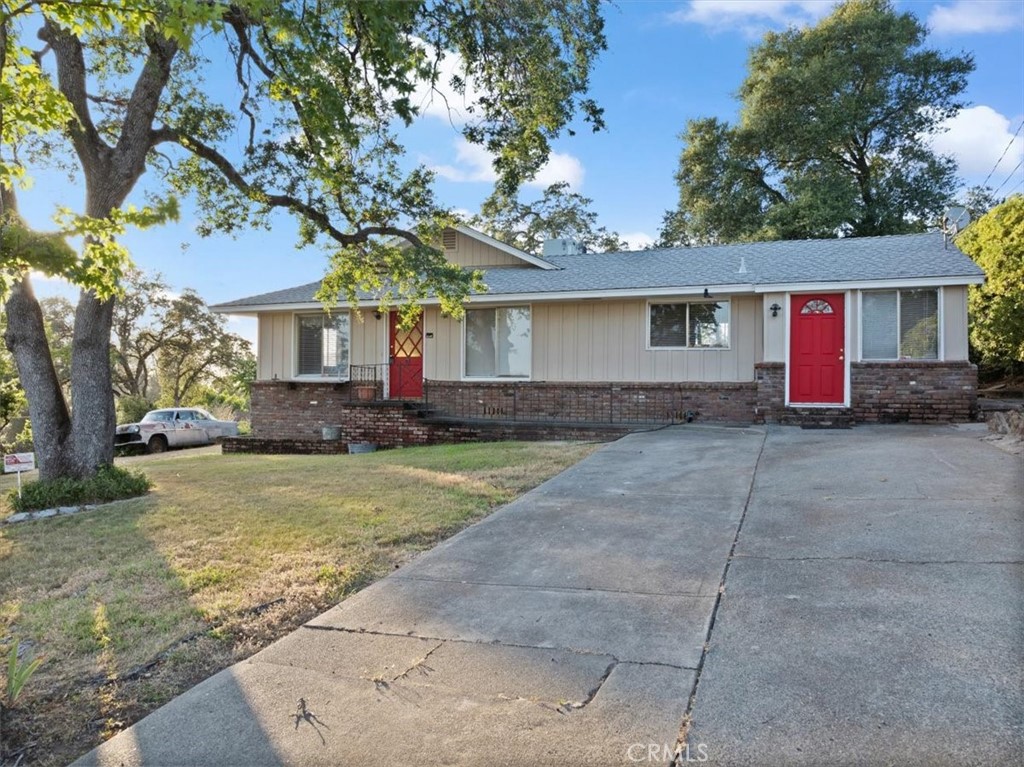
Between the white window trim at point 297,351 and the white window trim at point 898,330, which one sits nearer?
the white window trim at point 898,330

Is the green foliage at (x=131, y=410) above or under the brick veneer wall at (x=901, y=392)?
under

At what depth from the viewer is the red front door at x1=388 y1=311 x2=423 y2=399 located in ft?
48.7

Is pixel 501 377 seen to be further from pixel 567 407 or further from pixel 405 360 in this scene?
pixel 405 360

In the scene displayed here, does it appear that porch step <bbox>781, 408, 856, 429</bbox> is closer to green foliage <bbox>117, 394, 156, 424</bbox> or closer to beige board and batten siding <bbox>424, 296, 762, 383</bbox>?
beige board and batten siding <bbox>424, 296, 762, 383</bbox>

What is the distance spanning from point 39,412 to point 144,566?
17.0 feet

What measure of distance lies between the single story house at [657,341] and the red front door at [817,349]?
0.08 ft

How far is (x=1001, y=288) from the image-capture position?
14.9 m

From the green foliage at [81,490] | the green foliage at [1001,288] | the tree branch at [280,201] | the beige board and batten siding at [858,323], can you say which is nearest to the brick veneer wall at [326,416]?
the tree branch at [280,201]

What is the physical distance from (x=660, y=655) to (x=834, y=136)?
26698 millimetres

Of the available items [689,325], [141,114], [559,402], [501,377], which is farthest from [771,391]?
[141,114]

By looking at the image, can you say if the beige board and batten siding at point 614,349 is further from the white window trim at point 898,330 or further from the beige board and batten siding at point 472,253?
the beige board and batten siding at point 472,253

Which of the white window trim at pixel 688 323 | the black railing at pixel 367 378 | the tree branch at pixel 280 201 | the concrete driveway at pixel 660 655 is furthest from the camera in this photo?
the black railing at pixel 367 378

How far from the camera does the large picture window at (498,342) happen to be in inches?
556

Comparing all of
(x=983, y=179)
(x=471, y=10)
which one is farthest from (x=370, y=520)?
(x=983, y=179)
